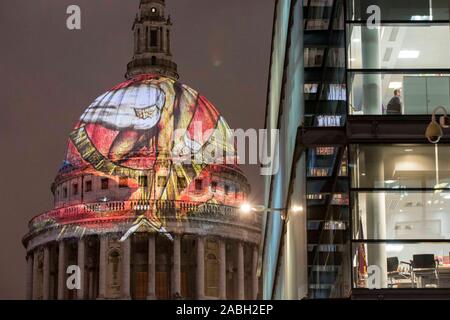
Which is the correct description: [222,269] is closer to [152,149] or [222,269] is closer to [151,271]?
[151,271]

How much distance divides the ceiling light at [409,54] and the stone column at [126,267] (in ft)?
501

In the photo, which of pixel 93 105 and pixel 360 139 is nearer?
pixel 360 139

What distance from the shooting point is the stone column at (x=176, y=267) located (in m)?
182

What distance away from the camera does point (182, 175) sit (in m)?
191

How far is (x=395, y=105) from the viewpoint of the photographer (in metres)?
30.4

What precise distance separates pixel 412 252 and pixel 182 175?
16231cm

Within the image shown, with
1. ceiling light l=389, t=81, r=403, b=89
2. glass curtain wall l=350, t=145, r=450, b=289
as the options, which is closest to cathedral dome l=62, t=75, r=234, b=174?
ceiling light l=389, t=81, r=403, b=89

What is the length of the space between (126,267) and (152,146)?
1551cm
